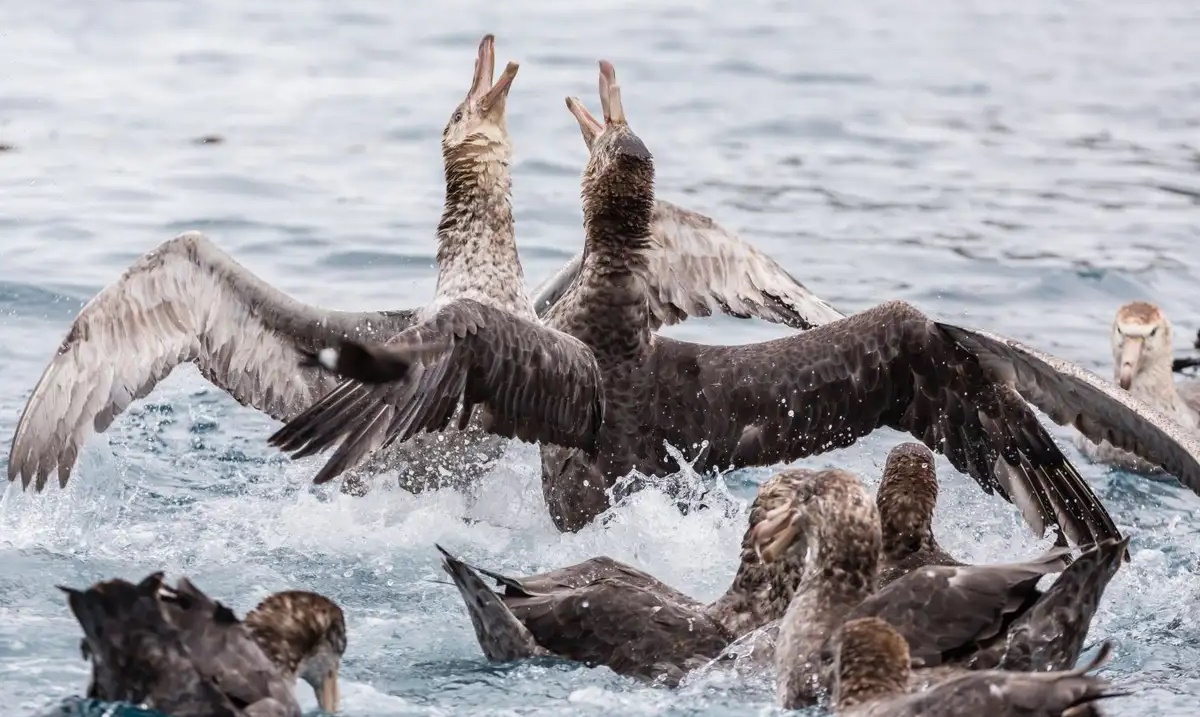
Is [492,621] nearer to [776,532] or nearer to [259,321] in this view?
[776,532]

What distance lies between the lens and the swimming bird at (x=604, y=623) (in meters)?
6.73

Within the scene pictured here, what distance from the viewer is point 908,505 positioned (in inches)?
296

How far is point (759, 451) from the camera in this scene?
8711 mm

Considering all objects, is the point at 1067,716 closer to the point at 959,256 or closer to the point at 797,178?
the point at 959,256

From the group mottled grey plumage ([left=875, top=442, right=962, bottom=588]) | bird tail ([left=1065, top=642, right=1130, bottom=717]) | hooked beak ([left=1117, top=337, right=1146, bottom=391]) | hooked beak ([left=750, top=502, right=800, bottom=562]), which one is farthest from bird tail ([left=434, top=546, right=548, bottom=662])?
hooked beak ([left=1117, top=337, right=1146, bottom=391])

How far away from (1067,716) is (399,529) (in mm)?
3847

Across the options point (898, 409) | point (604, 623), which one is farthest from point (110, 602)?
point (898, 409)

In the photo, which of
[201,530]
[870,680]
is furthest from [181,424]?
[870,680]

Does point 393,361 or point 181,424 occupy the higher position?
point 393,361

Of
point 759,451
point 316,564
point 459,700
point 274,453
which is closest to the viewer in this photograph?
point 459,700

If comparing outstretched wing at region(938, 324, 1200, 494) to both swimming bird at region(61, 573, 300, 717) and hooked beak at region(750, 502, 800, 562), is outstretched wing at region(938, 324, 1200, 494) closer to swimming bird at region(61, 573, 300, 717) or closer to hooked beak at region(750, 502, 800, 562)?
hooked beak at region(750, 502, 800, 562)

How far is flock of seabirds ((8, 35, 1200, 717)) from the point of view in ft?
A: 19.0

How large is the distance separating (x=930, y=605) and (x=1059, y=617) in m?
0.41

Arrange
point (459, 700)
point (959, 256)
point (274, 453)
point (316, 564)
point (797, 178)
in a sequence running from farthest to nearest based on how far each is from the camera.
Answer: point (797, 178) < point (959, 256) < point (274, 453) < point (316, 564) < point (459, 700)
